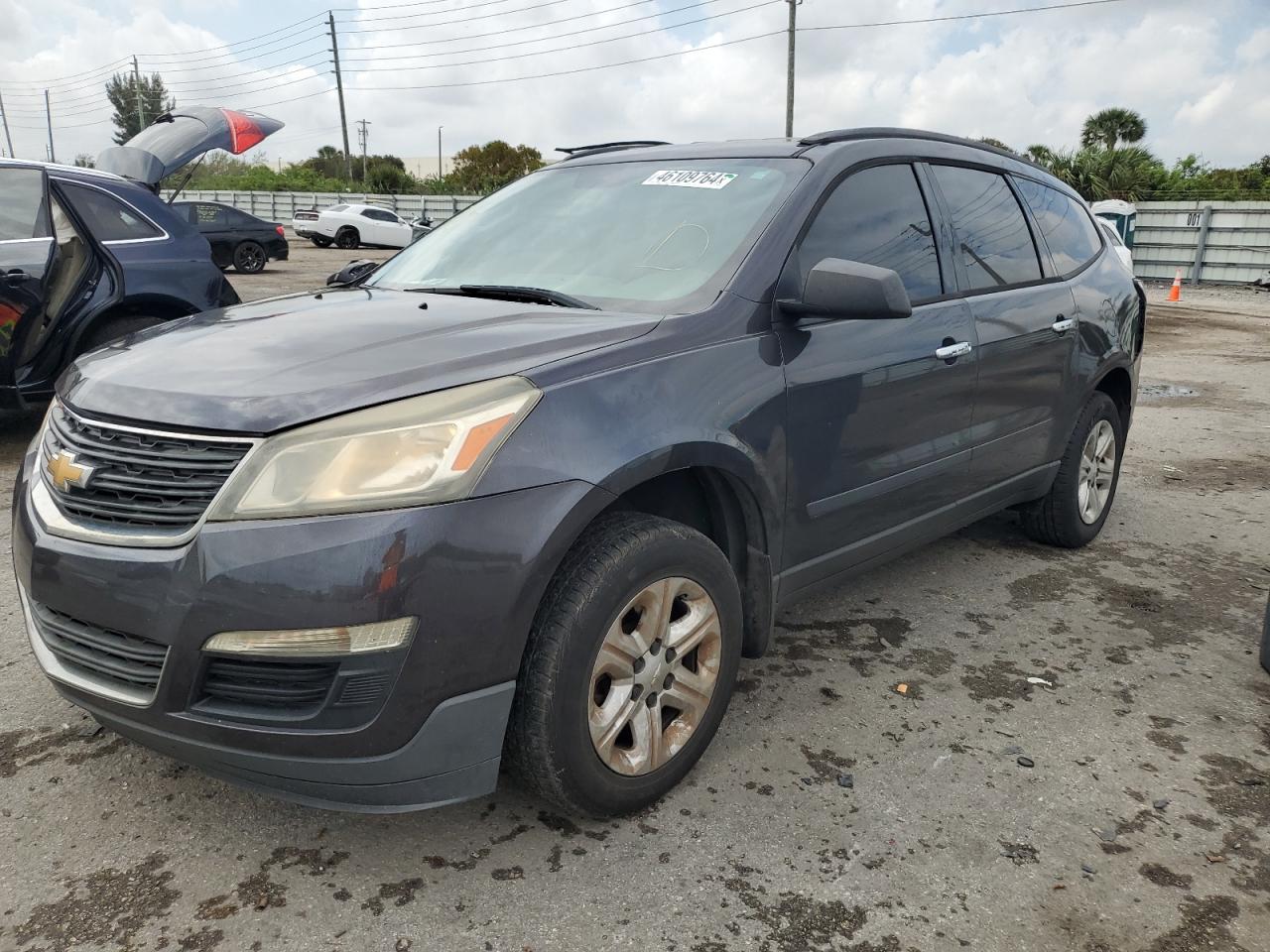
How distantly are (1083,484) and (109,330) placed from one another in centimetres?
521

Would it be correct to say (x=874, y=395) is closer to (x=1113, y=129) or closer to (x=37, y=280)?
(x=37, y=280)

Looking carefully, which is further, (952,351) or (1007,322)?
(1007,322)

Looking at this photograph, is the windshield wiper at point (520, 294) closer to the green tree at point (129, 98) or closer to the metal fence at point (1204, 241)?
the metal fence at point (1204, 241)

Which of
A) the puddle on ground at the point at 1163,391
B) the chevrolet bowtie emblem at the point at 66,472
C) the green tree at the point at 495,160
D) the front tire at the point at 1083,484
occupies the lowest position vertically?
the puddle on ground at the point at 1163,391

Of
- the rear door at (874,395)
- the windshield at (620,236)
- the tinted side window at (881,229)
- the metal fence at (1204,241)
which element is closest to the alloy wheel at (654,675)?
the rear door at (874,395)

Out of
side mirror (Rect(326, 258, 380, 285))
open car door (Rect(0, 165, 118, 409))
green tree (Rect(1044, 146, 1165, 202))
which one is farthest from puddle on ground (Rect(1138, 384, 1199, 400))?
green tree (Rect(1044, 146, 1165, 202))

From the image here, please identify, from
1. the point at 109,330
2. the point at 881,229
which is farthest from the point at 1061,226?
the point at 109,330

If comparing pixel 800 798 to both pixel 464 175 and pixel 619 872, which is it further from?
pixel 464 175

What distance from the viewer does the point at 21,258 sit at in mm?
5426

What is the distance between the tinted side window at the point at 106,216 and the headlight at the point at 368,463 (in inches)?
184

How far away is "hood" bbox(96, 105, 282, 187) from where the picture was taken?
698 centimetres

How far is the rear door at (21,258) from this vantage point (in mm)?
5363

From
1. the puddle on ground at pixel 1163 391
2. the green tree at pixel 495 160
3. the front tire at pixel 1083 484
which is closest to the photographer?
the front tire at pixel 1083 484

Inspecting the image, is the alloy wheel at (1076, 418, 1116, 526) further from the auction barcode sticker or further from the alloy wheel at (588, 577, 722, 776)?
the alloy wheel at (588, 577, 722, 776)
